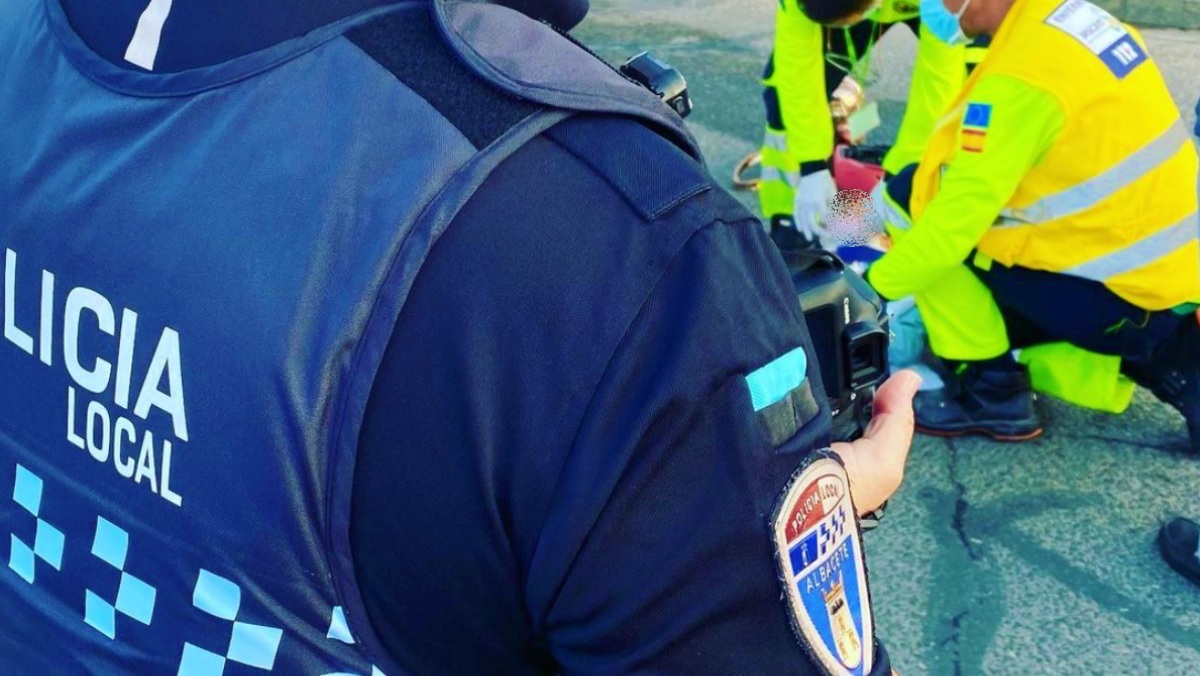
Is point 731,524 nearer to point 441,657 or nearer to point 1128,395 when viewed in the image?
point 441,657

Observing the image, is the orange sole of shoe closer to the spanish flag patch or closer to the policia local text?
the spanish flag patch

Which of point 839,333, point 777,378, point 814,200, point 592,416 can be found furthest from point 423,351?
point 814,200

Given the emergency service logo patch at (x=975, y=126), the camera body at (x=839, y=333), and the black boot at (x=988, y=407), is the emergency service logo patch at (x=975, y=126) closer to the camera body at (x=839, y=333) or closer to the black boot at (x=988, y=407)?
the black boot at (x=988, y=407)

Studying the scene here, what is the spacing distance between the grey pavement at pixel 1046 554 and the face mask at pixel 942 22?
918 mm

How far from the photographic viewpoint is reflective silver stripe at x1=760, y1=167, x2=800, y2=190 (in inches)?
142

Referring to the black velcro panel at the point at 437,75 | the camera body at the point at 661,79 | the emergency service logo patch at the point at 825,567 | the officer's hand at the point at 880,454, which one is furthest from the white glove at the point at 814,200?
the black velcro panel at the point at 437,75

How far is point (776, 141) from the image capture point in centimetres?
365

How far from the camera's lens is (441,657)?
2.64 ft

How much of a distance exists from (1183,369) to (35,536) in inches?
94.7

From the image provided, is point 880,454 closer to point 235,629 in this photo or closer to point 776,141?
point 235,629

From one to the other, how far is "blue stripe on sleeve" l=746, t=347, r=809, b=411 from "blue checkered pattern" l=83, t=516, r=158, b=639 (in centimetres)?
45

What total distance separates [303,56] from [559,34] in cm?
17

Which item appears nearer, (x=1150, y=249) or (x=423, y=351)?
(x=423, y=351)

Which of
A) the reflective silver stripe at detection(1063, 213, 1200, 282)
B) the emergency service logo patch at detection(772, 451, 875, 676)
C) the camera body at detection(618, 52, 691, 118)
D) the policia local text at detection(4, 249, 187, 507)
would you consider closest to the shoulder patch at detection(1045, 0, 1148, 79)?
the reflective silver stripe at detection(1063, 213, 1200, 282)
